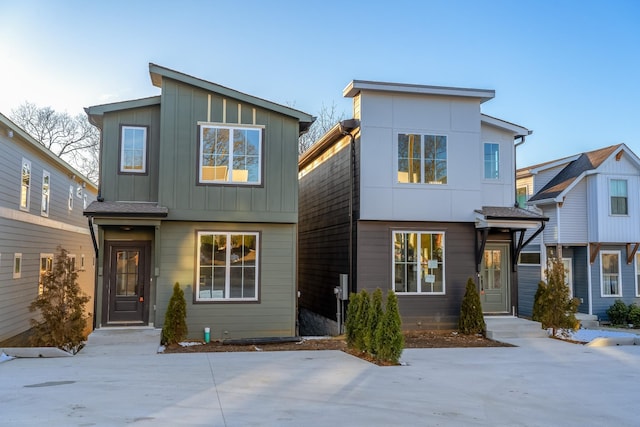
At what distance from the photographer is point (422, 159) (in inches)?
Result: 520

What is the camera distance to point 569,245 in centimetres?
1758

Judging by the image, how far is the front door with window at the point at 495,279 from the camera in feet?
45.7

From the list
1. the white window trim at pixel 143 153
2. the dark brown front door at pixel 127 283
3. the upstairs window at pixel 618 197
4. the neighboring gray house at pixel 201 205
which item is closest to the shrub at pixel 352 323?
the neighboring gray house at pixel 201 205

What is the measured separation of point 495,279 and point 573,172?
21.4 feet

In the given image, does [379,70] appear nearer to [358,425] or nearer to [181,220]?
→ [181,220]

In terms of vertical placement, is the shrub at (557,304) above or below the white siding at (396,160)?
below

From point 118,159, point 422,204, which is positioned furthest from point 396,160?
point 118,159

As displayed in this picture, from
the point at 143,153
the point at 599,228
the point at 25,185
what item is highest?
the point at 143,153

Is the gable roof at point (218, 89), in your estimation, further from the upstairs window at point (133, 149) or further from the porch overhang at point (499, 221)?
the porch overhang at point (499, 221)

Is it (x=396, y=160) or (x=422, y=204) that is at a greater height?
(x=396, y=160)

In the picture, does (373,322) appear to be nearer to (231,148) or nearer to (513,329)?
(513,329)

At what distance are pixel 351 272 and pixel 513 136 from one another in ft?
18.9

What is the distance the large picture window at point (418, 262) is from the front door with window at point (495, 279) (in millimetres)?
1438

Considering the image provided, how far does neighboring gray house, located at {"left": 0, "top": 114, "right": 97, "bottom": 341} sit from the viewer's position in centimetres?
1175
